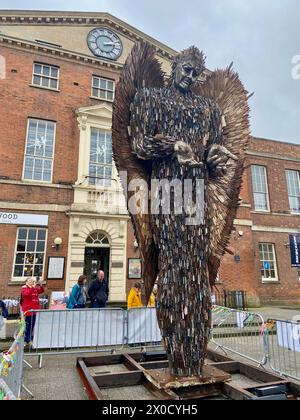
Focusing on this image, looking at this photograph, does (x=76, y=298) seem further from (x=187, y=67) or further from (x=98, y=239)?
(x=187, y=67)

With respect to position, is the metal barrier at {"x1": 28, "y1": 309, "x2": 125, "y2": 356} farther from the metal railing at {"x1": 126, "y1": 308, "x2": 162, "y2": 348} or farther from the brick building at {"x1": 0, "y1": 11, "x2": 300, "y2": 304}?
the brick building at {"x1": 0, "y1": 11, "x2": 300, "y2": 304}

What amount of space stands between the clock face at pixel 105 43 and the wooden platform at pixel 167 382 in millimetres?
13204

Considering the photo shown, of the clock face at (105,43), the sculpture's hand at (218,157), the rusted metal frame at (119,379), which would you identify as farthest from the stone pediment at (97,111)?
the rusted metal frame at (119,379)

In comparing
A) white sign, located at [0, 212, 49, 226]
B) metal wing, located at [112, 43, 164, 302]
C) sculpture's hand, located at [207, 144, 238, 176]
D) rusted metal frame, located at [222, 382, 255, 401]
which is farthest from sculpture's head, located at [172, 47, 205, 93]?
white sign, located at [0, 212, 49, 226]

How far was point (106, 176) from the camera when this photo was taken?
12.2 m

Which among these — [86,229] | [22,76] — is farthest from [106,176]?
[22,76]

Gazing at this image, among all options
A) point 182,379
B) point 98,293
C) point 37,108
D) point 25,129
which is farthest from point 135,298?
point 37,108

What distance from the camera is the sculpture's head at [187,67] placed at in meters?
3.71

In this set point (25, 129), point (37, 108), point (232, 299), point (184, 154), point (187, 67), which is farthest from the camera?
point (232, 299)

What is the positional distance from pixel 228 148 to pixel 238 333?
5100mm

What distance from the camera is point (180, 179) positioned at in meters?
3.44

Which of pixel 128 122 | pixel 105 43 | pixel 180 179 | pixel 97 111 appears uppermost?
pixel 105 43

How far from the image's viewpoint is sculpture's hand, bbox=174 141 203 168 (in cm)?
317

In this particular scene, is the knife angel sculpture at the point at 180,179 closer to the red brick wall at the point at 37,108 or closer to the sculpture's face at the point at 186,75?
the sculpture's face at the point at 186,75
